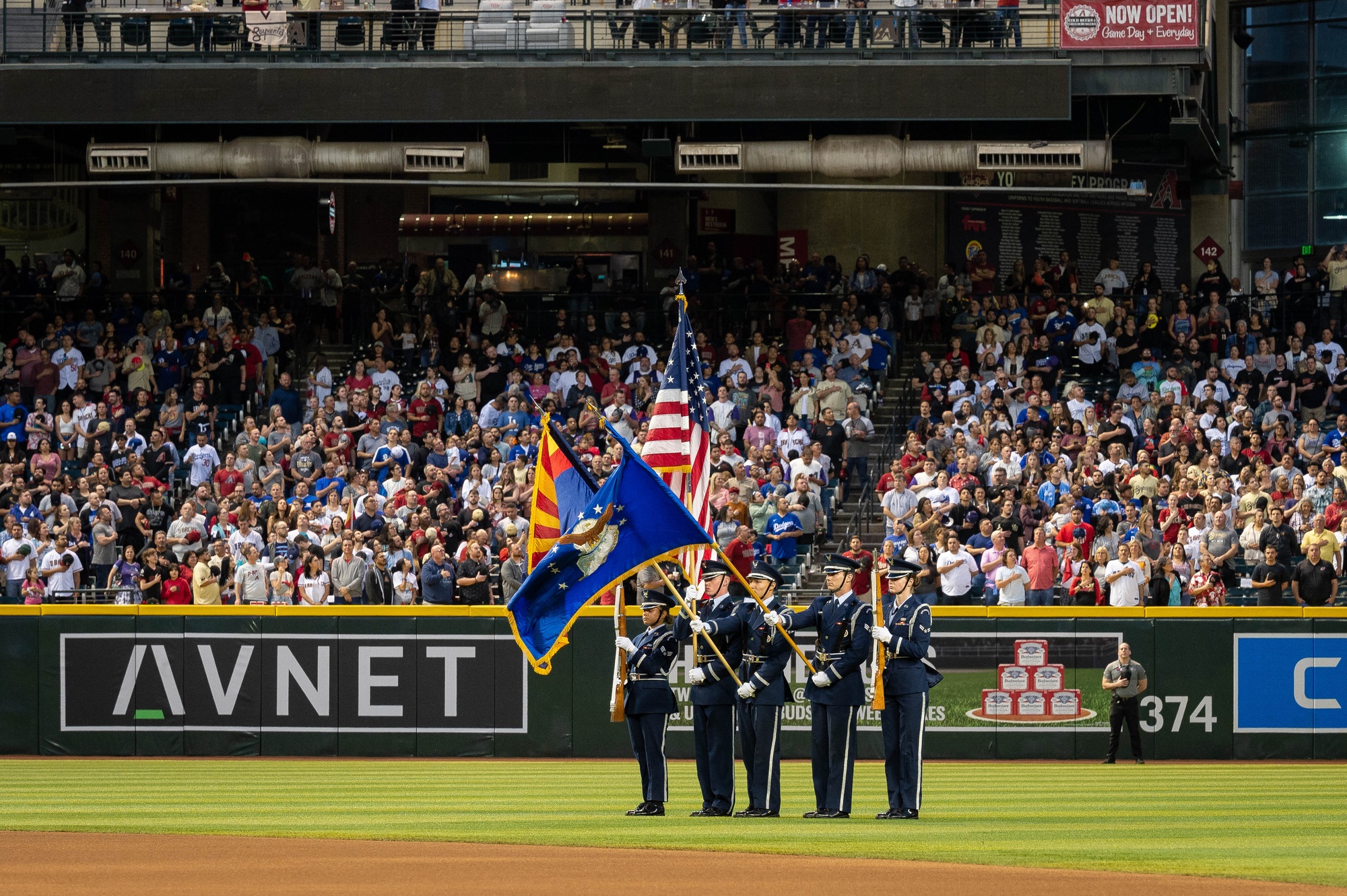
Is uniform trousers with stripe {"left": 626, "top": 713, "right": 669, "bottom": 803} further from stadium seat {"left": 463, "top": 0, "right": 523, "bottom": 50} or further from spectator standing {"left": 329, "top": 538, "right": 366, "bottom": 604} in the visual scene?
stadium seat {"left": 463, "top": 0, "right": 523, "bottom": 50}

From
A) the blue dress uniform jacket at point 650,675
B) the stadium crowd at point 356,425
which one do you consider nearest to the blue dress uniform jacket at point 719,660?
the blue dress uniform jacket at point 650,675

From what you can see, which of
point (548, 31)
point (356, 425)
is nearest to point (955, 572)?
point (356, 425)

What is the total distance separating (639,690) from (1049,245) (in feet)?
80.4

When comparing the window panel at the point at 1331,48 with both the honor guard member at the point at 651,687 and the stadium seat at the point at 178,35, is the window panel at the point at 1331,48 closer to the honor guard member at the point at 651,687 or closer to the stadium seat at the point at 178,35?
the stadium seat at the point at 178,35

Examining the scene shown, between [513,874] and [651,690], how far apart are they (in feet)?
9.31

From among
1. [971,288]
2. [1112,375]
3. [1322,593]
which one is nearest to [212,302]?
[971,288]

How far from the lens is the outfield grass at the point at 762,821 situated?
38.0 feet

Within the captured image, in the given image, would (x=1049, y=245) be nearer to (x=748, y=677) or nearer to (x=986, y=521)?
(x=986, y=521)

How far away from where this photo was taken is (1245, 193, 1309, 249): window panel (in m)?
38.2

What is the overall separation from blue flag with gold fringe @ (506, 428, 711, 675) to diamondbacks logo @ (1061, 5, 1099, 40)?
57.5 feet

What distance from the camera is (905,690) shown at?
42.6 ft

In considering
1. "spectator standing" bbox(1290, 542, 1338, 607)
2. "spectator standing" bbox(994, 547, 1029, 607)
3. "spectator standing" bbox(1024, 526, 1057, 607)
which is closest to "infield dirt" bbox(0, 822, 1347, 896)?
"spectator standing" bbox(994, 547, 1029, 607)

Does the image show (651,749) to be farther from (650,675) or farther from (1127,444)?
(1127,444)

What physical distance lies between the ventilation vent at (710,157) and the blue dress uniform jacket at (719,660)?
17.2 meters
